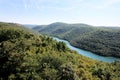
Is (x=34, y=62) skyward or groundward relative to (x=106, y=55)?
skyward

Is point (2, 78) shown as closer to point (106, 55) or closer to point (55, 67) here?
point (55, 67)

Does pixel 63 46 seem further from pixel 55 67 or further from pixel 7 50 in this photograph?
pixel 55 67

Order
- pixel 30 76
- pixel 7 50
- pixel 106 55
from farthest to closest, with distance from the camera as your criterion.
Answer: pixel 106 55 < pixel 7 50 < pixel 30 76

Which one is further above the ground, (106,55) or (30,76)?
(30,76)

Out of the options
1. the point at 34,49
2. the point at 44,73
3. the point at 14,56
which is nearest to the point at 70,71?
the point at 44,73

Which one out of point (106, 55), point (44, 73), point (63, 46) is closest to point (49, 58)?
point (44, 73)

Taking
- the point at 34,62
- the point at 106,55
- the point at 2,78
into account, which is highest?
the point at 34,62

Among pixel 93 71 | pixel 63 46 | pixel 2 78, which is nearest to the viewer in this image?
pixel 2 78

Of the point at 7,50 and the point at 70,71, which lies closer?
the point at 70,71

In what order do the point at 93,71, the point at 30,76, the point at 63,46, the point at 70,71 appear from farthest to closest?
the point at 63,46
the point at 93,71
the point at 30,76
the point at 70,71
